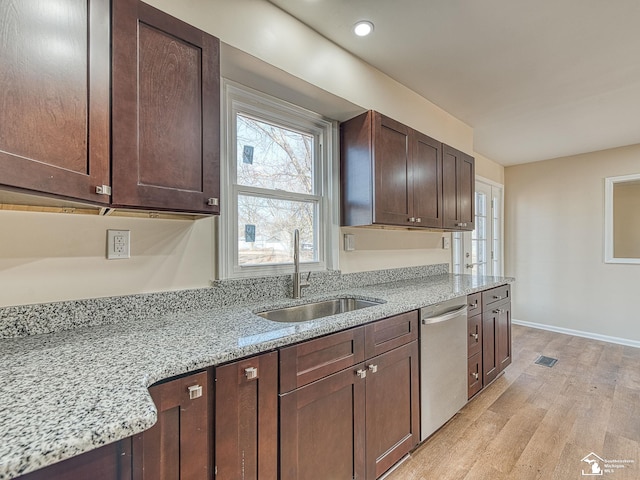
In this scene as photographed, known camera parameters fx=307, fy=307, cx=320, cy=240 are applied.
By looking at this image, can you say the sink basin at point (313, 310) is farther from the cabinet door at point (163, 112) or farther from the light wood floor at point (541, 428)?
the light wood floor at point (541, 428)

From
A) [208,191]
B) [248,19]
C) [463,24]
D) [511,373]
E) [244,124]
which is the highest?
[463,24]

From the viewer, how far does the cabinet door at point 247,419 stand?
961 millimetres

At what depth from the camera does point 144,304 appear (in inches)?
52.9

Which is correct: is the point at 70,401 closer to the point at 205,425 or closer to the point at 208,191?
the point at 205,425

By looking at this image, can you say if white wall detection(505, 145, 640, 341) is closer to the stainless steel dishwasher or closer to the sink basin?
the stainless steel dishwasher

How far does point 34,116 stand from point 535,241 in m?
5.30

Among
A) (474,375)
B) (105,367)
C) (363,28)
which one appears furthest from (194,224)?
(474,375)

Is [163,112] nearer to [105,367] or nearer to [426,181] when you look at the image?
[105,367]

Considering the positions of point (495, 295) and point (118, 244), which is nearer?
point (118, 244)

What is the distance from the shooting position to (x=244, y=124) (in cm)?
181

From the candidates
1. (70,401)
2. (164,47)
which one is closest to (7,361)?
(70,401)

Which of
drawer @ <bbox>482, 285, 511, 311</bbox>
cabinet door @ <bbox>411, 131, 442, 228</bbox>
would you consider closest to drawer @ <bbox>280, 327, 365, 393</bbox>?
cabinet door @ <bbox>411, 131, 442, 228</bbox>

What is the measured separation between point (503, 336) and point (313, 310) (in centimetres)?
192

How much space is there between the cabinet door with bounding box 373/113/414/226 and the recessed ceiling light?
47cm
